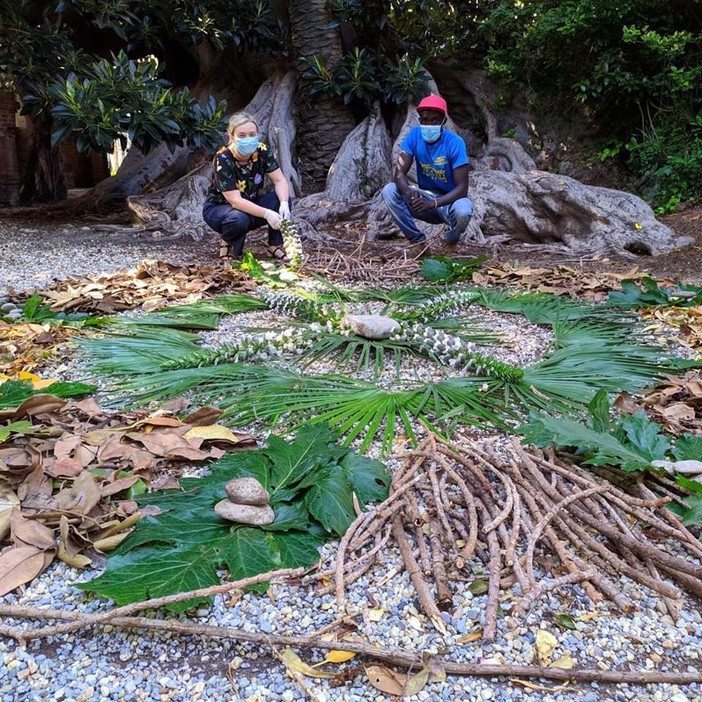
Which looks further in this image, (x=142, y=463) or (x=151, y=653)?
(x=142, y=463)

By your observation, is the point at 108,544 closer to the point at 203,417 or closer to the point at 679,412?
the point at 203,417

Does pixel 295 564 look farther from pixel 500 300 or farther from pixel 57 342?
pixel 500 300

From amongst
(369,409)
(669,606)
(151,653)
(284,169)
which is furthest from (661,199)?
(151,653)

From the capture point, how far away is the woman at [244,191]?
161 inches

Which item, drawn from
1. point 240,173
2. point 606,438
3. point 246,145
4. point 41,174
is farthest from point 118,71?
point 606,438

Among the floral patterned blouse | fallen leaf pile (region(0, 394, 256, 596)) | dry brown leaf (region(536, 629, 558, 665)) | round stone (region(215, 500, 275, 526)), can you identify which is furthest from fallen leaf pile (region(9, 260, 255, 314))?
dry brown leaf (region(536, 629, 558, 665))

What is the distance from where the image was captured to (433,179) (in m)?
4.68

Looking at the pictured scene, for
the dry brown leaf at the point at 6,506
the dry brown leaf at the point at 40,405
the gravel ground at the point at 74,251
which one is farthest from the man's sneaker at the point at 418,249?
the dry brown leaf at the point at 6,506

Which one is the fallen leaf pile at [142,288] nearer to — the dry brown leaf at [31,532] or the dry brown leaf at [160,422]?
the dry brown leaf at [160,422]

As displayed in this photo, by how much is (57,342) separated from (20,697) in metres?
1.68

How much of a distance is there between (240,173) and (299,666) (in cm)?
386

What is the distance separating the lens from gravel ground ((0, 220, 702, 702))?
2.83 feet

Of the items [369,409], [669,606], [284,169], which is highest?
[284,169]

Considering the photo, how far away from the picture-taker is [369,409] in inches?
65.3
